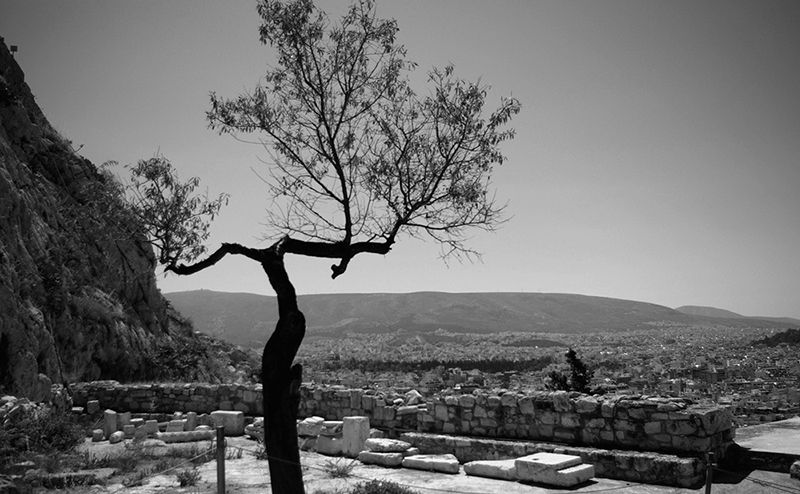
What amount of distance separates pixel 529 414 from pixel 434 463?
7.24 feet

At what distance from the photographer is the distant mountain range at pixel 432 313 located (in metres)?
138

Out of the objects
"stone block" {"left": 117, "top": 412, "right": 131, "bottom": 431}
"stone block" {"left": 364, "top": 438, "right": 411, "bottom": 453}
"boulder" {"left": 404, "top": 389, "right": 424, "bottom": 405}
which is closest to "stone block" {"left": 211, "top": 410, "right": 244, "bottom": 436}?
"stone block" {"left": 117, "top": 412, "right": 131, "bottom": 431}

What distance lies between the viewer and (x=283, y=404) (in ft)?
22.8

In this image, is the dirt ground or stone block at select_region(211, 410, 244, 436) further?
stone block at select_region(211, 410, 244, 436)

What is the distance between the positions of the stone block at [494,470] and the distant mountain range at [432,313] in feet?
390

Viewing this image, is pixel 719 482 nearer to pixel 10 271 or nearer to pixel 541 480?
pixel 541 480

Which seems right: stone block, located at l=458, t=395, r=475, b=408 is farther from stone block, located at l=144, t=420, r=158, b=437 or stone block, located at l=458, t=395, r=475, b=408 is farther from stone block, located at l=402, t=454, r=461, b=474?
stone block, located at l=144, t=420, r=158, b=437

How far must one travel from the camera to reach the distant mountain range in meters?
138

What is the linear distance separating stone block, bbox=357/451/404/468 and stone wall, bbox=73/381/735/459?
6.18 feet

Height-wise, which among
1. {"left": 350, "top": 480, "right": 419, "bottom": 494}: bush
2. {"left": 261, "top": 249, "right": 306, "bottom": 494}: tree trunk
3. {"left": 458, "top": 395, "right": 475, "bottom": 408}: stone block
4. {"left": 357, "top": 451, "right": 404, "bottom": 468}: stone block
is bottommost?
{"left": 357, "top": 451, "right": 404, "bottom": 468}: stone block

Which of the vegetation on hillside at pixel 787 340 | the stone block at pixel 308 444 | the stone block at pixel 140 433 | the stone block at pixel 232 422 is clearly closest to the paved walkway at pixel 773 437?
the stone block at pixel 308 444

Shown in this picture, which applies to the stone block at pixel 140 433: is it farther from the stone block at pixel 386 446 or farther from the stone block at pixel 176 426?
the stone block at pixel 386 446

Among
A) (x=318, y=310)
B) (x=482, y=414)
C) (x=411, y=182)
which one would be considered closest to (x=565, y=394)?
(x=482, y=414)

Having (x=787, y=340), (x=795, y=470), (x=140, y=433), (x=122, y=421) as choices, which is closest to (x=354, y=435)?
(x=140, y=433)
